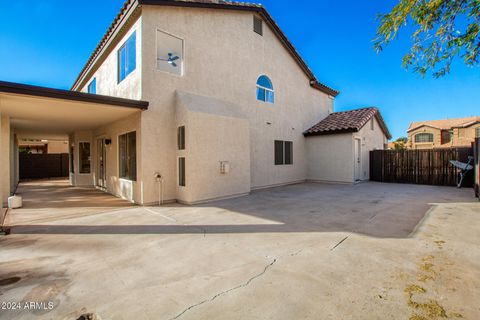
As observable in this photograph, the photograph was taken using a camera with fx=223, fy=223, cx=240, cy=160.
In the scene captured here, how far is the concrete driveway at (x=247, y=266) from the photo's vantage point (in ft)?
7.29

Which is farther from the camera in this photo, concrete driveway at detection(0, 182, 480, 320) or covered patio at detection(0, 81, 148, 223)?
covered patio at detection(0, 81, 148, 223)

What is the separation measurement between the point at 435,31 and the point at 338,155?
806cm

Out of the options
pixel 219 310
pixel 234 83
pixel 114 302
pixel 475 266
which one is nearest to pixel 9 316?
pixel 114 302

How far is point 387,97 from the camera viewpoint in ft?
68.7

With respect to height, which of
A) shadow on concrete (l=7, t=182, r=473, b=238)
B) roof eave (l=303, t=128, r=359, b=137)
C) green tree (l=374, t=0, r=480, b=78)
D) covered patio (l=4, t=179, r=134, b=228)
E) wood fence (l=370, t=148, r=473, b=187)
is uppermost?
green tree (l=374, t=0, r=480, b=78)

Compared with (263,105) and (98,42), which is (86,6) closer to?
(98,42)

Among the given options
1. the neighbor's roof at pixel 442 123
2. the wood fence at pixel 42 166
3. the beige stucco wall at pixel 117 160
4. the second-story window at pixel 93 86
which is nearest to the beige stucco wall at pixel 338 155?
the beige stucco wall at pixel 117 160

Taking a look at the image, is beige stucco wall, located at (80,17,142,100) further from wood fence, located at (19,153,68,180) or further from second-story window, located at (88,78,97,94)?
wood fence, located at (19,153,68,180)

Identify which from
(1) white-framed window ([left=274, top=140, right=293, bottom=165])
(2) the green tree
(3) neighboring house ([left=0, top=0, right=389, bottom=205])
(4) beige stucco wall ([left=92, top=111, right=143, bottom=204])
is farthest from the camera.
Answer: (1) white-framed window ([left=274, top=140, right=293, bottom=165])

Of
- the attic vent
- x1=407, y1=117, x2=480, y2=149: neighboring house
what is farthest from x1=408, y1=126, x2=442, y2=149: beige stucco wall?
the attic vent

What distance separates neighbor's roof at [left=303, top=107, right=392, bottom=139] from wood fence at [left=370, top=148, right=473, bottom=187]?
2.41m

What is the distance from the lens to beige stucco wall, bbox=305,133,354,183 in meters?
11.8

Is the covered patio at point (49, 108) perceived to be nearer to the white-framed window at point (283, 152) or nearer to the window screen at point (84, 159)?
the window screen at point (84, 159)

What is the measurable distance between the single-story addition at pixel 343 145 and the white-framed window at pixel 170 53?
8513mm
